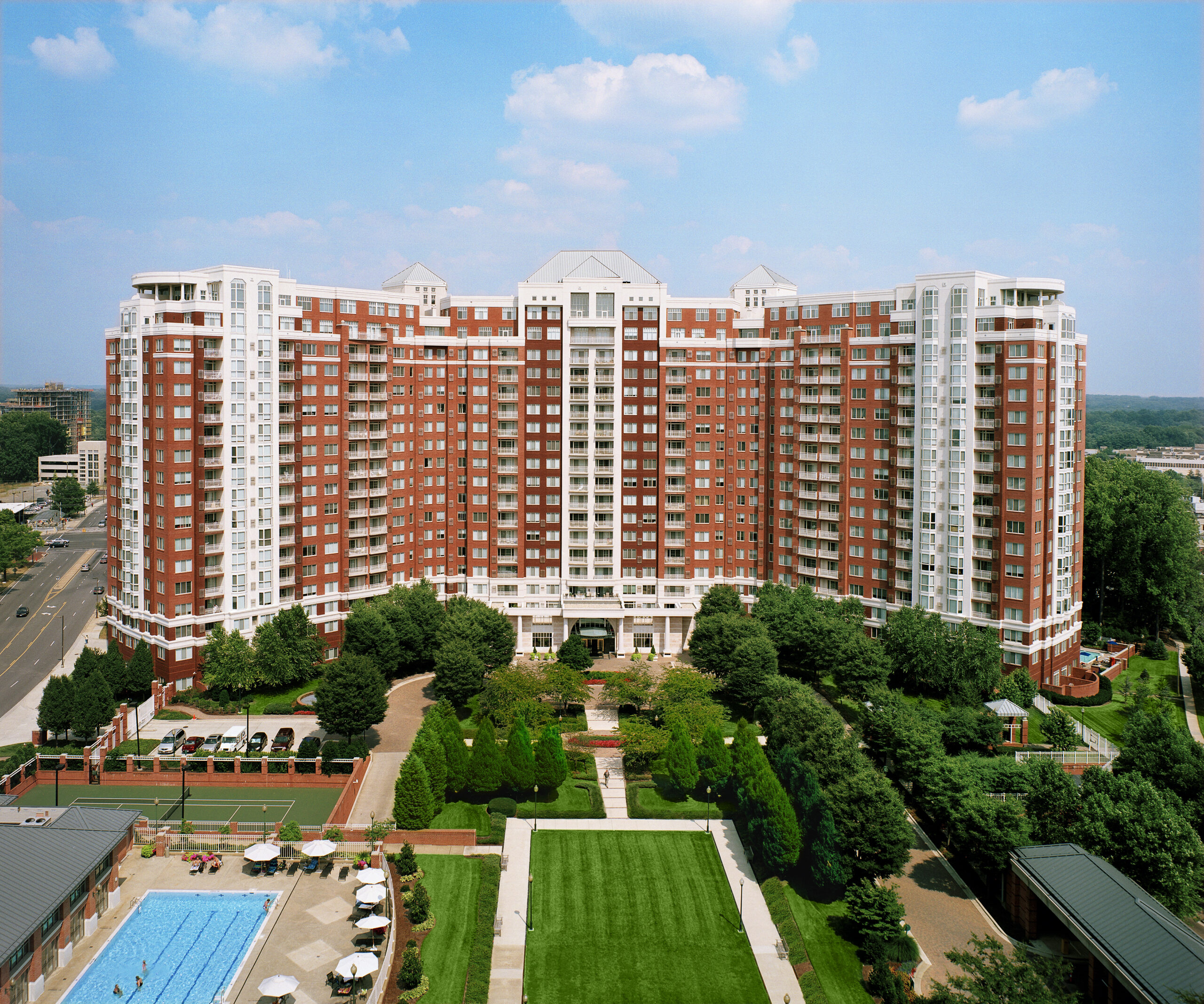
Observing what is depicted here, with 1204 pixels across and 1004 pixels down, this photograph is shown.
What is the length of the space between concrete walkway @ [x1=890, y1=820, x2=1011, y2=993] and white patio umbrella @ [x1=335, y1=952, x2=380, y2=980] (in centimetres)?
3050

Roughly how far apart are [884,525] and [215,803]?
72.2 m

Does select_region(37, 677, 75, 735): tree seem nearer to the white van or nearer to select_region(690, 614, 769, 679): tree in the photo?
the white van

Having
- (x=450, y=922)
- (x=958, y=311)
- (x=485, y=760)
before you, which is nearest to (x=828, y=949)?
(x=450, y=922)

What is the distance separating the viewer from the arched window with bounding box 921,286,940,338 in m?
101

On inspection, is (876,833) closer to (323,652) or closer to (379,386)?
(323,652)

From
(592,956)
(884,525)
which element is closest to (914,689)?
(884,525)

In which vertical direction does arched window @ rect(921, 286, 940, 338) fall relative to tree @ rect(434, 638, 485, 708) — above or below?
above

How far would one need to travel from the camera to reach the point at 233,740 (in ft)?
281

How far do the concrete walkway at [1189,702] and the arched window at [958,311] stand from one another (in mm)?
44210

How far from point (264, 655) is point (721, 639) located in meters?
45.6

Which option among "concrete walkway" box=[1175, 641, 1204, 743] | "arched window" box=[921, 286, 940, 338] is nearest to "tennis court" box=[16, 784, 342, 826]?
"arched window" box=[921, 286, 940, 338]

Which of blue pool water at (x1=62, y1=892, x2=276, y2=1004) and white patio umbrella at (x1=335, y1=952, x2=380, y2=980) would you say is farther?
blue pool water at (x1=62, y1=892, x2=276, y2=1004)

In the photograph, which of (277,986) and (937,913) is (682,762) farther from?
(277,986)

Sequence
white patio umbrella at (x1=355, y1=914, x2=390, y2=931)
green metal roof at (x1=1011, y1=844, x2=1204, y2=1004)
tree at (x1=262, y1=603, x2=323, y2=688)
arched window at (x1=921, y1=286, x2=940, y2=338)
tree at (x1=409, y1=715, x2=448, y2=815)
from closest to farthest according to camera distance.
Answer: green metal roof at (x1=1011, y1=844, x2=1204, y2=1004)
white patio umbrella at (x1=355, y1=914, x2=390, y2=931)
tree at (x1=409, y1=715, x2=448, y2=815)
tree at (x1=262, y1=603, x2=323, y2=688)
arched window at (x1=921, y1=286, x2=940, y2=338)
